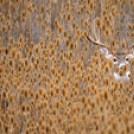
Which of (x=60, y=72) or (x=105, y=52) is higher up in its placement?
(x=105, y=52)

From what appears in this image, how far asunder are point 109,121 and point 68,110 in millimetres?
266

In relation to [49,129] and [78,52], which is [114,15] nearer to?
[78,52]

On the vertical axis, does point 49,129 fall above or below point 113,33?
below

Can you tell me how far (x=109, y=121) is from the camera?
55.9 inches

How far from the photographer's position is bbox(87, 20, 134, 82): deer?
1.45m

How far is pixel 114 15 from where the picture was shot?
1484mm

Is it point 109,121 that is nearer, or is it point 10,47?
point 109,121

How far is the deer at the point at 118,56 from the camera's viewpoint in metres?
1.45

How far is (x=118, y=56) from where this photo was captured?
1.46 meters

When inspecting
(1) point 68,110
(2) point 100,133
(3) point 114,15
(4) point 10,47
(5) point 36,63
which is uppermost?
(3) point 114,15

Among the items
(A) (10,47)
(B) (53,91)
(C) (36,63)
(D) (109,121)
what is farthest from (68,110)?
(A) (10,47)

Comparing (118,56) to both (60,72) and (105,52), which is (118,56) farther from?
(60,72)

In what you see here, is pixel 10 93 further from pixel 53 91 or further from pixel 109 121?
pixel 109 121

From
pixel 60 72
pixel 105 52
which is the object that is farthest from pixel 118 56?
pixel 60 72
